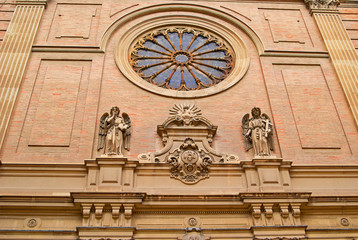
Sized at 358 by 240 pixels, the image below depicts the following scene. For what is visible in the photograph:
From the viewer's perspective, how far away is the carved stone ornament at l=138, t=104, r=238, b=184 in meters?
9.27

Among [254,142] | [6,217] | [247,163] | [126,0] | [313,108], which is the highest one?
[126,0]

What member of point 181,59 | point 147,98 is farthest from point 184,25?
point 147,98

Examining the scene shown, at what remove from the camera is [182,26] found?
1360cm

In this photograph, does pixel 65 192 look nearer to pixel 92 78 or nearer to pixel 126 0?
pixel 92 78

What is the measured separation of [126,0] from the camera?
45.1 feet

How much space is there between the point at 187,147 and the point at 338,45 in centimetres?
659

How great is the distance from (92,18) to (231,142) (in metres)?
6.48

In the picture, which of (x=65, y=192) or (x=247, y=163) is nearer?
(x=65, y=192)

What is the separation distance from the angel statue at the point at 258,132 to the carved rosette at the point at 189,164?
3.94 feet

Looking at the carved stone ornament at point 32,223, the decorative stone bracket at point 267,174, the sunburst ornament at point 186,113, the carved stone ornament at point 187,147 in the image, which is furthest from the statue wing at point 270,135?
the carved stone ornament at point 32,223

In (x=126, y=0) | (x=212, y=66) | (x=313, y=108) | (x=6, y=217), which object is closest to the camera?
(x=6, y=217)

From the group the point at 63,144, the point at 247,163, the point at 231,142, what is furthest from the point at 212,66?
the point at 63,144

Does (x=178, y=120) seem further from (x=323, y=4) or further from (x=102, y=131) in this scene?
(x=323, y=4)

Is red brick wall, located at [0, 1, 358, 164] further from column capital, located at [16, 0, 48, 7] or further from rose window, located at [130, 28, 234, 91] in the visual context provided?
rose window, located at [130, 28, 234, 91]
